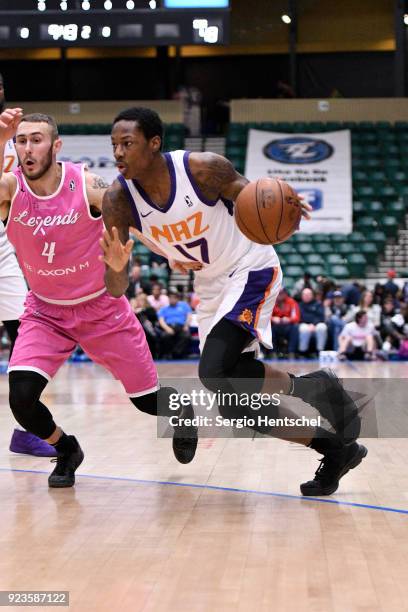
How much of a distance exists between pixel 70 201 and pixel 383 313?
1134cm

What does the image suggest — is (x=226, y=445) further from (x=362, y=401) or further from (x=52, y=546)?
(x=52, y=546)

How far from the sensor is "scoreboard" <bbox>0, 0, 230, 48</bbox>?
12578 mm

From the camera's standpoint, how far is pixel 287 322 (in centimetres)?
1520

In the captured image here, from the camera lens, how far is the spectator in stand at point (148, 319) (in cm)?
1520

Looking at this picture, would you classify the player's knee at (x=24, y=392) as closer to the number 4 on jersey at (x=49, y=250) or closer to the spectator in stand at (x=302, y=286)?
the number 4 on jersey at (x=49, y=250)

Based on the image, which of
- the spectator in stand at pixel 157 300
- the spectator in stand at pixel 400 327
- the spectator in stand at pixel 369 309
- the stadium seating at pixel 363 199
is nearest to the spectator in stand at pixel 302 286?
the spectator in stand at pixel 369 309

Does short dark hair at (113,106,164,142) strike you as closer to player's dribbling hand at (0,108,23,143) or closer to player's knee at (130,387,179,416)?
player's dribbling hand at (0,108,23,143)

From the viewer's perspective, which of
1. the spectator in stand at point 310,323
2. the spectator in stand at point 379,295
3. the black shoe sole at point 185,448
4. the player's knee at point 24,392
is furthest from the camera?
the spectator in stand at point 379,295

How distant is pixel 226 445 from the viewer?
629 cm

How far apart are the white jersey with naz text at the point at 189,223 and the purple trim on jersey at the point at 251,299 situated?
0.43ft

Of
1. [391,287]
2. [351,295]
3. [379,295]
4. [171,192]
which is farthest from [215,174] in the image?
[391,287]

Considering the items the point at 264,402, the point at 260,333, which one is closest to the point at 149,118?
the point at 260,333

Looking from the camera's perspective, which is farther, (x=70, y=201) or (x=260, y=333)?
(x=70, y=201)

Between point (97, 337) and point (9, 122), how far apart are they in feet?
3.72
